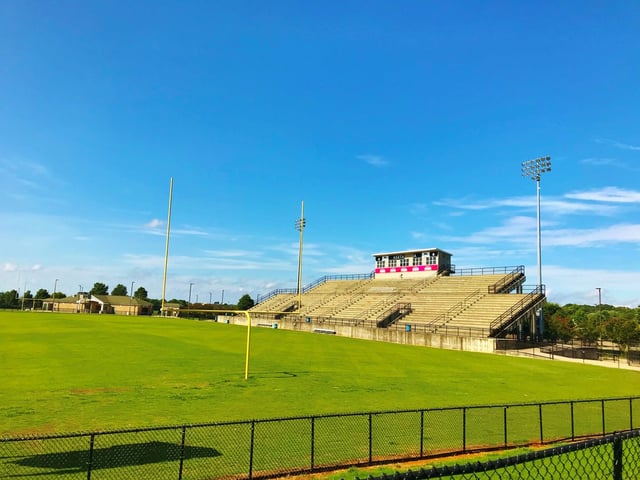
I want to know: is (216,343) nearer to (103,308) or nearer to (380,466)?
(380,466)

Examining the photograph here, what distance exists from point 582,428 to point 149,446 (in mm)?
14799

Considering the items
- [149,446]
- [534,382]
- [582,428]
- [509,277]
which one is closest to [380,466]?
[149,446]

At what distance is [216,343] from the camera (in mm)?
42531

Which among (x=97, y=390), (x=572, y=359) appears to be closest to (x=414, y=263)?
(x=572, y=359)

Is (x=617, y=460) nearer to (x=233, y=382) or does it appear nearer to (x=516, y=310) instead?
(x=233, y=382)

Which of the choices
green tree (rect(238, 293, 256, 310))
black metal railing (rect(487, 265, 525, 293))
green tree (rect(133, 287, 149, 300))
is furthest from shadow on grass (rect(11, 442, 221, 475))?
green tree (rect(133, 287, 149, 300))

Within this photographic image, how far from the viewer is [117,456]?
38.0 feet

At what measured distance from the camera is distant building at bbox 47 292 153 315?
124 m

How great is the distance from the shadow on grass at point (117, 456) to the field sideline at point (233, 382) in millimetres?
2302

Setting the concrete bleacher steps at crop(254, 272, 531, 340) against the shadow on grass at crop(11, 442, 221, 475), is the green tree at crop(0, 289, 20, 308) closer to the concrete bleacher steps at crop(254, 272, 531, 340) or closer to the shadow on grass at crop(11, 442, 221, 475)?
the concrete bleacher steps at crop(254, 272, 531, 340)

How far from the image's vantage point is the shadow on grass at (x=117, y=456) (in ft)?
35.4

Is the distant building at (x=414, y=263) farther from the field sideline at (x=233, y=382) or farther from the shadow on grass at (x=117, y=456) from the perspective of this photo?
the shadow on grass at (x=117, y=456)

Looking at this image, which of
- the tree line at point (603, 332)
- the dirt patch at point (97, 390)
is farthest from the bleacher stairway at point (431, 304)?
the dirt patch at point (97, 390)

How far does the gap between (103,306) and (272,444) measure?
129 m
